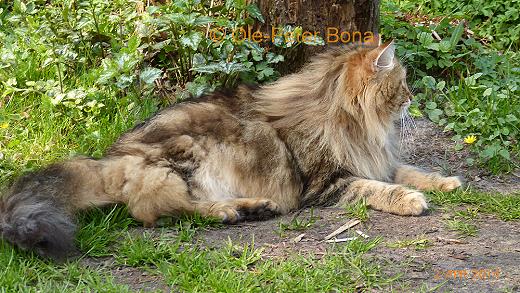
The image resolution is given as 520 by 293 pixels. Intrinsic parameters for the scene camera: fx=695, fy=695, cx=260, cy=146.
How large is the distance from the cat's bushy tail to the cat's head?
1.86 metres

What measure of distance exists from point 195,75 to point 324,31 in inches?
45.4

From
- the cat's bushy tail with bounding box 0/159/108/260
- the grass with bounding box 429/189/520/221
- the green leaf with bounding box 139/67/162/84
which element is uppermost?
the green leaf with bounding box 139/67/162/84

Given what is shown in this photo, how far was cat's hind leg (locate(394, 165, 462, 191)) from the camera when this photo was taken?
487 cm

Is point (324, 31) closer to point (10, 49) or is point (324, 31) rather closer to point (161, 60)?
point (161, 60)

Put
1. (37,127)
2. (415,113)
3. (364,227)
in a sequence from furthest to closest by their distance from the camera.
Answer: (415,113)
(37,127)
(364,227)

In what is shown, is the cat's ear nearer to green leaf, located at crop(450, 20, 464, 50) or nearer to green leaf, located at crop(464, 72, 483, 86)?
green leaf, located at crop(464, 72, 483, 86)

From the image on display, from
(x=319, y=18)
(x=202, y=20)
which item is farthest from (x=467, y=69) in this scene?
(x=202, y=20)

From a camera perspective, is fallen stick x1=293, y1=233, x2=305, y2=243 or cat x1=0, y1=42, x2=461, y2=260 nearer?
fallen stick x1=293, y1=233, x2=305, y2=243

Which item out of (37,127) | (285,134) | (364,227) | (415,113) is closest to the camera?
(364,227)

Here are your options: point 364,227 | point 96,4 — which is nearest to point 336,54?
point 364,227

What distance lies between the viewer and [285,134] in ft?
15.6

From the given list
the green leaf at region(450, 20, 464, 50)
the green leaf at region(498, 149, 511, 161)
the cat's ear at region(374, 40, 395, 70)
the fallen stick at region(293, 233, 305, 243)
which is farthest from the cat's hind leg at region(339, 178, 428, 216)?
the green leaf at region(450, 20, 464, 50)

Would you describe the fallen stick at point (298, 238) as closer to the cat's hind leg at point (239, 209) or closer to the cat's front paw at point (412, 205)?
the cat's hind leg at point (239, 209)

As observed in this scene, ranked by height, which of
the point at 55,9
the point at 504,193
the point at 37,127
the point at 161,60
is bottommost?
the point at 504,193
